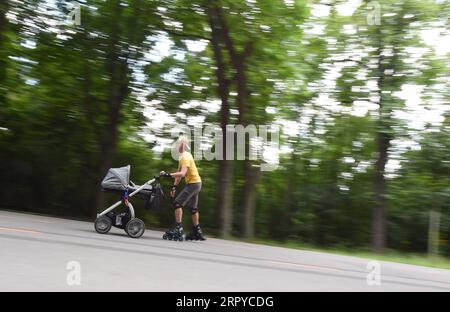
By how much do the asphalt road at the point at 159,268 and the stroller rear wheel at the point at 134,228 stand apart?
16 cm

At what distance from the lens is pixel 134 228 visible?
33.3ft

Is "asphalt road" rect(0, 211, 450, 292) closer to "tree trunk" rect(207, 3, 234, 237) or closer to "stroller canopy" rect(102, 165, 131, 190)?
"stroller canopy" rect(102, 165, 131, 190)

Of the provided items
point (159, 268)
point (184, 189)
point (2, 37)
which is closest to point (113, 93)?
point (2, 37)

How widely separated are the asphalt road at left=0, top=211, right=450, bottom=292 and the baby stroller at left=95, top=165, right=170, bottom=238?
22cm

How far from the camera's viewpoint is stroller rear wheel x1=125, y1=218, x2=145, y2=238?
1008 centimetres

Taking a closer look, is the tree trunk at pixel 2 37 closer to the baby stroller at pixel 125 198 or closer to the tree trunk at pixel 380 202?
the baby stroller at pixel 125 198

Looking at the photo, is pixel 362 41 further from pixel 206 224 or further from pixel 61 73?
pixel 61 73

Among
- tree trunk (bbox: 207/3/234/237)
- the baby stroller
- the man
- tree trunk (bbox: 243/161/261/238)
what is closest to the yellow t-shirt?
the man

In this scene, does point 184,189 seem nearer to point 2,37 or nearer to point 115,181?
point 115,181

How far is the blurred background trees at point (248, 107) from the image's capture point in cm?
1503

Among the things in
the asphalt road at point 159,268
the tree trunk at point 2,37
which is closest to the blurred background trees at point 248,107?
the tree trunk at point 2,37

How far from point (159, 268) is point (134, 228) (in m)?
3.26
